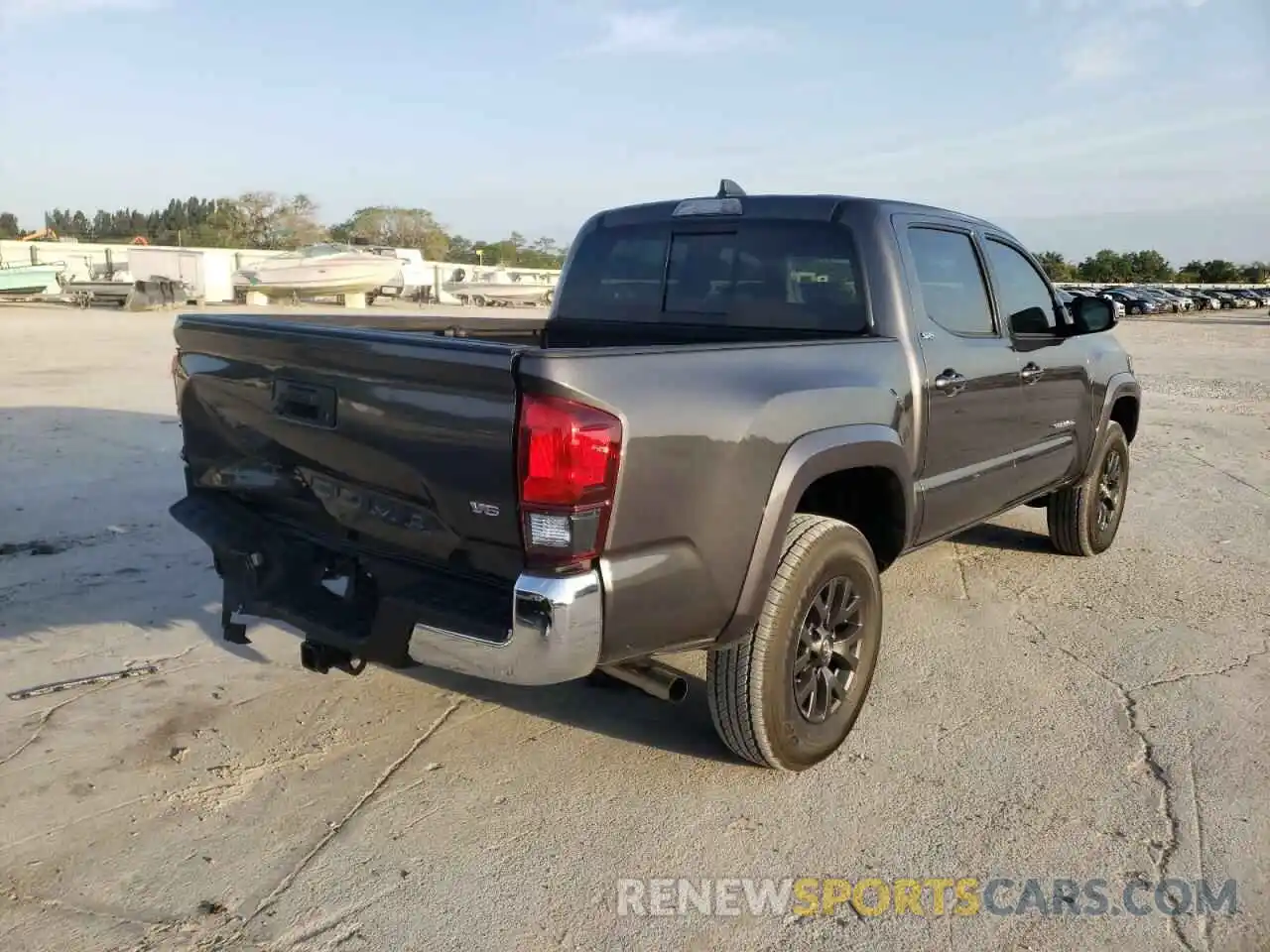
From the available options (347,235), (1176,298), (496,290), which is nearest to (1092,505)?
(496,290)

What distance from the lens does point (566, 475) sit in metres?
2.48

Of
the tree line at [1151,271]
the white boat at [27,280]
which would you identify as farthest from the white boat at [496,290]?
the tree line at [1151,271]

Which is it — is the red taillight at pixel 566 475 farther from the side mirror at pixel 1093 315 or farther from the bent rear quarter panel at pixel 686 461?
the side mirror at pixel 1093 315

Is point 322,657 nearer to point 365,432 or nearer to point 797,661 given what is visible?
point 365,432

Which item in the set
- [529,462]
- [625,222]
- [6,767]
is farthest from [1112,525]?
[6,767]

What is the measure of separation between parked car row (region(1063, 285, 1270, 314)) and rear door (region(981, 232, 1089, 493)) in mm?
44249

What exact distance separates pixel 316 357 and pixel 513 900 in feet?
5.38

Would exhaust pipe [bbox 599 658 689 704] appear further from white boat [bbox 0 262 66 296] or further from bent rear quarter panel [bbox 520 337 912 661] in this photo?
white boat [bbox 0 262 66 296]

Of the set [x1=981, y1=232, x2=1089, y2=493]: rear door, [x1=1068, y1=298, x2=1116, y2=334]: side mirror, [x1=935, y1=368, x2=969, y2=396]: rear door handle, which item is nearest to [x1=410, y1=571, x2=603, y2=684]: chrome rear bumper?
[x1=935, y1=368, x2=969, y2=396]: rear door handle

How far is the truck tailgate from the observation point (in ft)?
8.46

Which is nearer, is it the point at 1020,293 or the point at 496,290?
the point at 1020,293

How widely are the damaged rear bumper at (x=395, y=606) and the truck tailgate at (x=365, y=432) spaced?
70 mm

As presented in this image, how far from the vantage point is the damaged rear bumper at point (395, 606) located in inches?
99.7

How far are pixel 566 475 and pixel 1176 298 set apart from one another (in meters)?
61.0
